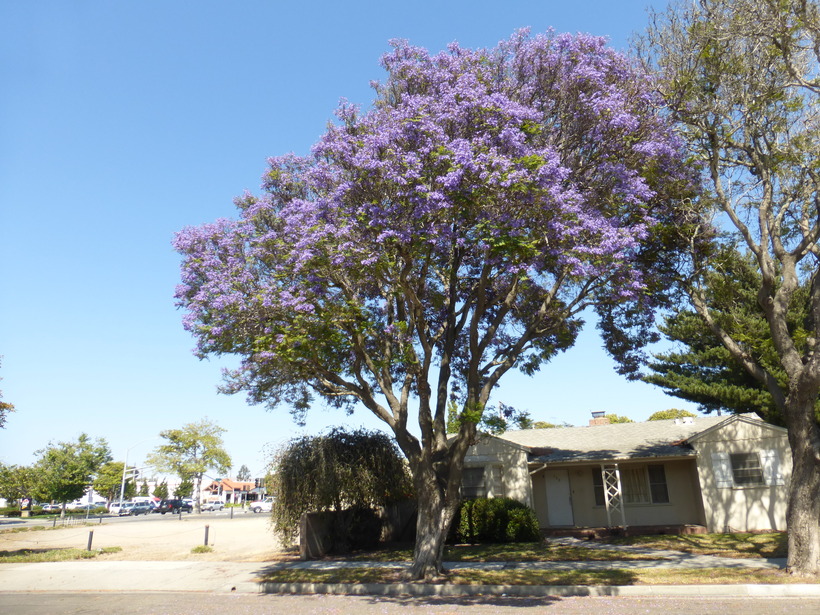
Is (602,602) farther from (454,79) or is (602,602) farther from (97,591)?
(97,591)

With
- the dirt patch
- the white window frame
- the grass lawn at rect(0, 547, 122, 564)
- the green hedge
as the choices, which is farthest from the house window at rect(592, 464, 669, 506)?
the grass lawn at rect(0, 547, 122, 564)

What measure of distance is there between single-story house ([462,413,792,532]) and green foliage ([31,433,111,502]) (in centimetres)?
4408

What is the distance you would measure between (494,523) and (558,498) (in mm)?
4165

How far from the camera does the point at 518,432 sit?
27.8 meters

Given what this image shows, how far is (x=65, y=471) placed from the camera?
52.1 meters

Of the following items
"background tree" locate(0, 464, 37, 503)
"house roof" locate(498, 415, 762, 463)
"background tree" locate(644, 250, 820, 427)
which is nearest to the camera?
"house roof" locate(498, 415, 762, 463)

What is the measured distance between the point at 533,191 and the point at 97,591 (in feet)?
45.9

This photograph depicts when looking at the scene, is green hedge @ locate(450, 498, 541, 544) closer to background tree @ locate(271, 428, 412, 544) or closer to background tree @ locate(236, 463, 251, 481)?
background tree @ locate(271, 428, 412, 544)

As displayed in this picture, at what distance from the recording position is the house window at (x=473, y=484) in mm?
22202

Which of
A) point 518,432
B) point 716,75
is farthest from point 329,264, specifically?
point 518,432

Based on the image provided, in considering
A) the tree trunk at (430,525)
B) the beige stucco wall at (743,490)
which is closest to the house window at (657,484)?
the beige stucco wall at (743,490)

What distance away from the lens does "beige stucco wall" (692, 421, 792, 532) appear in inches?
763

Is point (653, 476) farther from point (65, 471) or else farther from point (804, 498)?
point (65, 471)

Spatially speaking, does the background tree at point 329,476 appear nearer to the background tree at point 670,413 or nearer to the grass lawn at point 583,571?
the grass lawn at point 583,571
